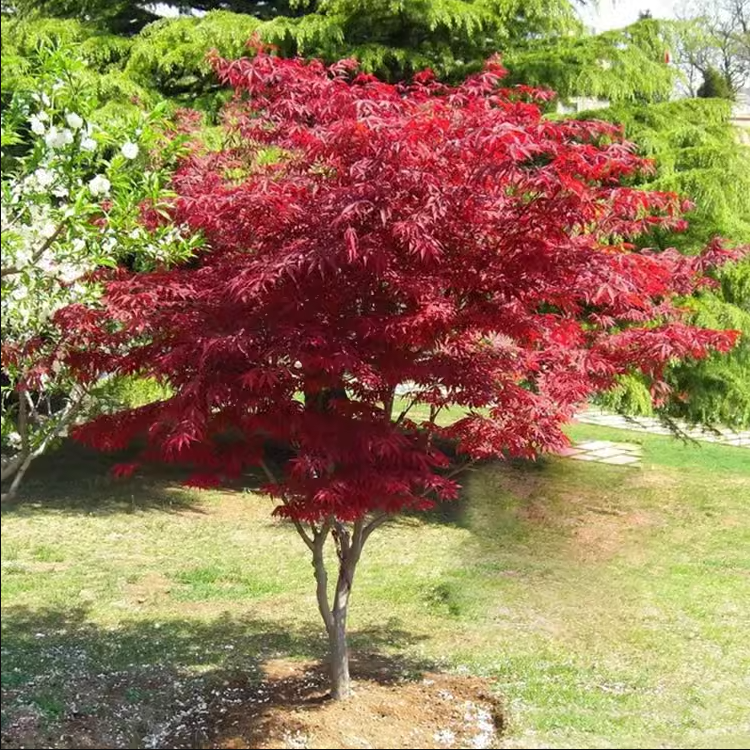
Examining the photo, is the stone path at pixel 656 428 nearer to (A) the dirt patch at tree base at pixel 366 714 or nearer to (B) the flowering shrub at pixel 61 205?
(A) the dirt patch at tree base at pixel 366 714

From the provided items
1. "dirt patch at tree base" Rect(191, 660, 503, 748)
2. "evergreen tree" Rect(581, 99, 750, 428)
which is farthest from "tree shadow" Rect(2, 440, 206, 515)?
"evergreen tree" Rect(581, 99, 750, 428)

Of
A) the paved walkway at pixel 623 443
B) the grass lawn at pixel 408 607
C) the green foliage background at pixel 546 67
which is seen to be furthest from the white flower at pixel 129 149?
the paved walkway at pixel 623 443

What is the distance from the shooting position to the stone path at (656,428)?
41.3 ft

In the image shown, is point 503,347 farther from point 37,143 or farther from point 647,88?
point 647,88

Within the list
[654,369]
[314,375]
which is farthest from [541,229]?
[654,369]

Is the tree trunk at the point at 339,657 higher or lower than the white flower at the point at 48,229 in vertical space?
lower

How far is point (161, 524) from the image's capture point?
793 cm

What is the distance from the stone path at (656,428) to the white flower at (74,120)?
30.6 ft

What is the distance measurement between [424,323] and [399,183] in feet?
1.69

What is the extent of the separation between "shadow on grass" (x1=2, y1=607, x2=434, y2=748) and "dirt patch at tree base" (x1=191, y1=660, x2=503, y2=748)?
17mm

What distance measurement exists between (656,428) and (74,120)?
1160 cm

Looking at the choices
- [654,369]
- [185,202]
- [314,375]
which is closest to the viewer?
[314,375]

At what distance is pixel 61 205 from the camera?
11.8ft

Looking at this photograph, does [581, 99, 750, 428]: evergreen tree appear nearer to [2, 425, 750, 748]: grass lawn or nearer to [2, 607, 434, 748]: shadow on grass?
[2, 425, 750, 748]: grass lawn
